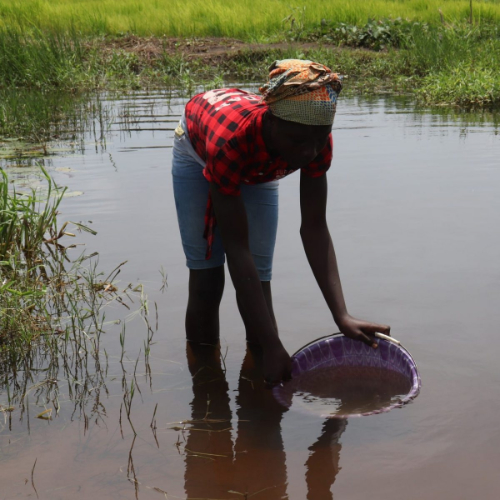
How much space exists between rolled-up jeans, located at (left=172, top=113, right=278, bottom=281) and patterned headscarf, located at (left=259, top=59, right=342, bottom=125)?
1.74ft

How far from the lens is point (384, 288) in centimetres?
334

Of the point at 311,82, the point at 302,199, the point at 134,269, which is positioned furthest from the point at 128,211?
the point at 311,82

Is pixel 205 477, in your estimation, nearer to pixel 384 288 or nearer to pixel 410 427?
pixel 410 427

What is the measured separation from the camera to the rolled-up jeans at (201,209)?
2506 mm

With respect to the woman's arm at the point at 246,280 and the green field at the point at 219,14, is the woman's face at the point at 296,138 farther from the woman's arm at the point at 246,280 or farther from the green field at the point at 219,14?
the green field at the point at 219,14

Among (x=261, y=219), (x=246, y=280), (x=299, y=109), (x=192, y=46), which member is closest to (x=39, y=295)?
(x=261, y=219)

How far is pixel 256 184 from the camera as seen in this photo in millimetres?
2461

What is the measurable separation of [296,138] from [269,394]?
3.08 feet

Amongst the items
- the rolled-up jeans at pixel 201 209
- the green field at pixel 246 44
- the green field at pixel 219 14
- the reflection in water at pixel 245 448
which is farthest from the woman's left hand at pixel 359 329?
the green field at pixel 219 14

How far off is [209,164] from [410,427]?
996 millimetres

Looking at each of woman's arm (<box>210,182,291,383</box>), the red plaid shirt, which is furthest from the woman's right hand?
the red plaid shirt

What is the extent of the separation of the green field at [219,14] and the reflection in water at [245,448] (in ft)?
43.1

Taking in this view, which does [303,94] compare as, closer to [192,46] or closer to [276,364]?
[276,364]

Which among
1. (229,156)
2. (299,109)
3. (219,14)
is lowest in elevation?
(229,156)
